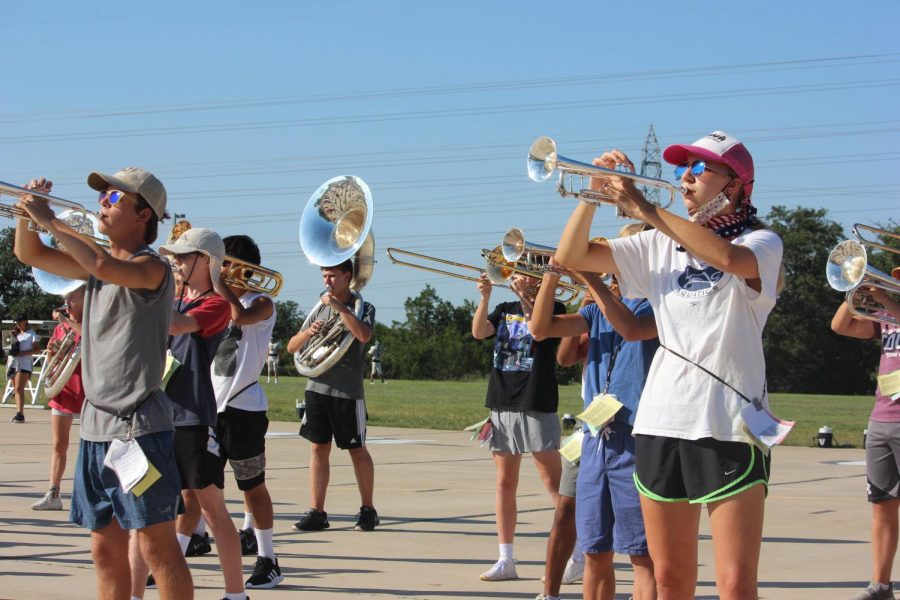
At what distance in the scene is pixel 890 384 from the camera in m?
7.51

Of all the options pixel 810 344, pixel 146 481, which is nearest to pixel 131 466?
pixel 146 481

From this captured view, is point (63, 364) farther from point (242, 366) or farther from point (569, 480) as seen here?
point (569, 480)

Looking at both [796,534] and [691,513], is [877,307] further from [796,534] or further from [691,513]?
[691,513]

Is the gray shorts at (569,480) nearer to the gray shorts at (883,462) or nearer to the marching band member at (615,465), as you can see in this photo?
the marching band member at (615,465)

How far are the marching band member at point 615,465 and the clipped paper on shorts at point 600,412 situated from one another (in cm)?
4

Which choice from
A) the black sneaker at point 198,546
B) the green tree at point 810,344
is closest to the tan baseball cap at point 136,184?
the black sneaker at point 198,546

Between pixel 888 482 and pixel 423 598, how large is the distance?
9.57 feet

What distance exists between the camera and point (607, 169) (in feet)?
15.6

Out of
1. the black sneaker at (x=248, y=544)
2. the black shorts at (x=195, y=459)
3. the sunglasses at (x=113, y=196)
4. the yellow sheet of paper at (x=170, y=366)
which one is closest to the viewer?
the sunglasses at (x=113, y=196)

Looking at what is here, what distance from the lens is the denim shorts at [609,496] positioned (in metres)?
5.77

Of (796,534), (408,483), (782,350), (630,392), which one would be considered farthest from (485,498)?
(782,350)

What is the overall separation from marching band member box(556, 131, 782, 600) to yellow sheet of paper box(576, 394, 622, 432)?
109cm

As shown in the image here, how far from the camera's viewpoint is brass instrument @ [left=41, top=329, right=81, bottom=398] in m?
9.81

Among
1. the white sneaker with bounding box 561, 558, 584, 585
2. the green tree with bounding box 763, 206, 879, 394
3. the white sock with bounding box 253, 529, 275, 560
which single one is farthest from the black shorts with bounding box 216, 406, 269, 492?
the green tree with bounding box 763, 206, 879, 394
